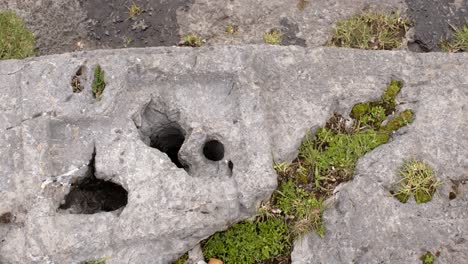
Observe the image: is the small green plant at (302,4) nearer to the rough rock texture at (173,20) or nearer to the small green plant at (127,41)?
the rough rock texture at (173,20)

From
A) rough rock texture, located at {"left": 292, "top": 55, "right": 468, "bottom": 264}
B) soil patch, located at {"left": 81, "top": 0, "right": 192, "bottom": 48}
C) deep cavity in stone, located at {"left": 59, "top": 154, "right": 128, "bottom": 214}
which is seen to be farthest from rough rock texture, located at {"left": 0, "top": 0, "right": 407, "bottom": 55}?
deep cavity in stone, located at {"left": 59, "top": 154, "right": 128, "bottom": 214}

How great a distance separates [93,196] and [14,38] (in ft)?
6.47

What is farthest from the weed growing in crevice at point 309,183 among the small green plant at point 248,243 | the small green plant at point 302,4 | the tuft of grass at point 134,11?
the tuft of grass at point 134,11

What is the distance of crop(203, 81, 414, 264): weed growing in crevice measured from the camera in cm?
395

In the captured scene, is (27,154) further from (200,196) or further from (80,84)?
(200,196)

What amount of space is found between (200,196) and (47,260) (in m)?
0.99

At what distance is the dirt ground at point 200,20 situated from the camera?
5.39 m

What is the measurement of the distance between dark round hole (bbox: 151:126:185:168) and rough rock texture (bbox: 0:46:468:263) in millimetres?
17

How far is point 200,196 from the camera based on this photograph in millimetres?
3771

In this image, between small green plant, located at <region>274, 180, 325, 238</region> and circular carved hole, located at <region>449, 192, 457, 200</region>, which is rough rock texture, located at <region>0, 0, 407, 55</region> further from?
circular carved hole, located at <region>449, 192, 457, 200</region>

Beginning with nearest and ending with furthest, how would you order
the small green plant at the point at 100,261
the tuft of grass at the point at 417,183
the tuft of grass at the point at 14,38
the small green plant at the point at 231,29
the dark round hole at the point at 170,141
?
the small green plant at the point at 100,261 → the tuft of grass at the point at 417,183 → the dark round hole at the point at 170,141 → the tuft of grass at the point at 14,38 → the small green plant at the point at 231,29

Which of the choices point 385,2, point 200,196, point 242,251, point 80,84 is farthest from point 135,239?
point 385,2

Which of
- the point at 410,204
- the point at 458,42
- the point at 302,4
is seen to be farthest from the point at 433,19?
the point at 410,204

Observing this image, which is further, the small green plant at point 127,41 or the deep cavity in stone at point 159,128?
the small green plant at point 127,41
